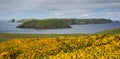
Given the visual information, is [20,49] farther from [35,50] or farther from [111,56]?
[111,56]

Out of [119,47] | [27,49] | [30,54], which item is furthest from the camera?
[27,49]

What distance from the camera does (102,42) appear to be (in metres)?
15.8

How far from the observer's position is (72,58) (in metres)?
12.9

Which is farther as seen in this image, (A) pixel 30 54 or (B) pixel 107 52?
(A) pixel 30 54

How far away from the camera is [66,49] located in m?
15.4

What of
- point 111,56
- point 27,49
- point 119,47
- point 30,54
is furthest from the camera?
point 27,49

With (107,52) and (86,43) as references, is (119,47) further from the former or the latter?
(86,43)

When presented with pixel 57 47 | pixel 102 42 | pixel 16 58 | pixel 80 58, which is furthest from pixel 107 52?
pixel 16 58

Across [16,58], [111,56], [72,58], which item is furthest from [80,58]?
[16,58]

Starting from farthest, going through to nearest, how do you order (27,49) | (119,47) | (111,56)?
1. (27,49)
2. (119,47)
3. (111,56)

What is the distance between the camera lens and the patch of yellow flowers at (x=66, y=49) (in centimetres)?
1303

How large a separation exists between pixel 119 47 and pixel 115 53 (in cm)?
153

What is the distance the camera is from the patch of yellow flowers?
42.7 ft

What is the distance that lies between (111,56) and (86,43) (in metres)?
3.80
